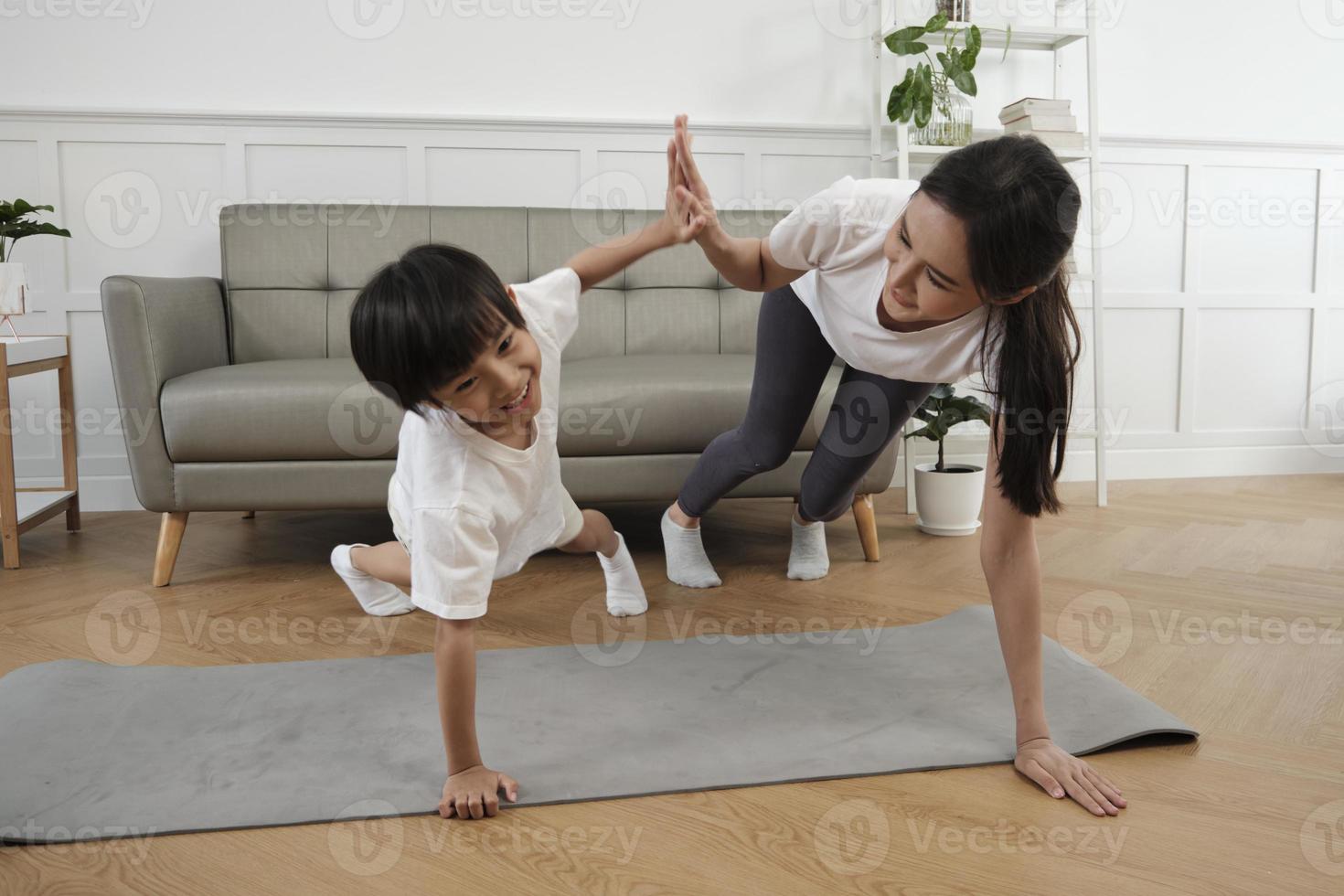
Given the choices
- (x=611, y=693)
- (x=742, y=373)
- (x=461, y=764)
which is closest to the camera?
(x=461, y=764)

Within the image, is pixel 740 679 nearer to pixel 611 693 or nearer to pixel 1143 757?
pixel 611 693

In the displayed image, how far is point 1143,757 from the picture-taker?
4.04 ft

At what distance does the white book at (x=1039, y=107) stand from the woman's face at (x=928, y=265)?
197cm

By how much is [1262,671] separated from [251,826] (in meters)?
1.44

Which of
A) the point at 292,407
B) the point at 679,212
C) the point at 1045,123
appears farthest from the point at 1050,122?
the point at 292,407

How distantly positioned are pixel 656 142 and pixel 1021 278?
213 centimetres

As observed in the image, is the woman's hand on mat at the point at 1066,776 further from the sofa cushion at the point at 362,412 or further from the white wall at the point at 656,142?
the white wall at the point at 656,142

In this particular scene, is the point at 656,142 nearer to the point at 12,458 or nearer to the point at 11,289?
the point at 11,289

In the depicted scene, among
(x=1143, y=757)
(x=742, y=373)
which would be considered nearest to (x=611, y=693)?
(x=1143, y=757)

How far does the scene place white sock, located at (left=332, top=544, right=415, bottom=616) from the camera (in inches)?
68.6

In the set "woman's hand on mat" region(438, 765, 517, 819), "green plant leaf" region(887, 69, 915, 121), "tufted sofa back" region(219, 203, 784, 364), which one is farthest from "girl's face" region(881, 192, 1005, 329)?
"green plant leaf" region(887, 69, 915, 121)

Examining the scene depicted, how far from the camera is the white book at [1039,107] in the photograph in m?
2.78

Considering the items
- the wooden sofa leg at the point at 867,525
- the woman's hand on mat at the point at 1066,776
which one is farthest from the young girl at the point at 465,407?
the wooden sofa leg at the point at 867,525

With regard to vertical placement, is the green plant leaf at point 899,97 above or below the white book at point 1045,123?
above
